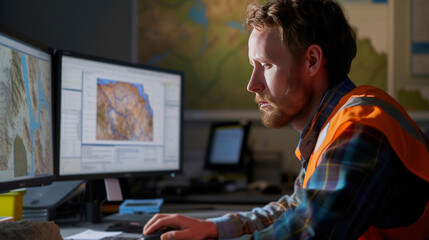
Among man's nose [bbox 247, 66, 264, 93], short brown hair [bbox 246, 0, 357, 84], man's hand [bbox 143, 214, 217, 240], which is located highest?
short brown hair [bbox 246, 0, 357, 84]

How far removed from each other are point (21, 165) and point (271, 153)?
184cm

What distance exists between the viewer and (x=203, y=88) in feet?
9.56

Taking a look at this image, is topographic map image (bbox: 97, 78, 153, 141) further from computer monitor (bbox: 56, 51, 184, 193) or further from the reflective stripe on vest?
the reflective stripe on vest

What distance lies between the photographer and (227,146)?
2594 mm

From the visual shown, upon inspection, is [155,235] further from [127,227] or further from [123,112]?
[123,112]

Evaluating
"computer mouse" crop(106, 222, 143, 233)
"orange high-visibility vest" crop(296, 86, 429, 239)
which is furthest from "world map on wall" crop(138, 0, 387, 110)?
"orange high-visibility vest" crop(296, 86, 429, 239)

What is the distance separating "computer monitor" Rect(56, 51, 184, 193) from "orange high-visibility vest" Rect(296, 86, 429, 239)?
2.42 ft

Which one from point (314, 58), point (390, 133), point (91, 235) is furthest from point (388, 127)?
point (91, 235)

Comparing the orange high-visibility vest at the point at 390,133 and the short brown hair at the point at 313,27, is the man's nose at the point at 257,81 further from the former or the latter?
the orange high-visibility vest at the point at 390,133

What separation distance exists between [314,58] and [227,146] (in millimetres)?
1575

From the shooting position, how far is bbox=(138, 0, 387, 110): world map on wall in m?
2.91

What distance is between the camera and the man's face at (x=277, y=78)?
105 cm

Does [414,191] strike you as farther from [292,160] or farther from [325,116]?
[292,160]

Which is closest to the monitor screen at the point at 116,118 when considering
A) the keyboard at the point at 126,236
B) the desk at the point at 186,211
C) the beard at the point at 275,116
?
the desk at the point at 186,211
